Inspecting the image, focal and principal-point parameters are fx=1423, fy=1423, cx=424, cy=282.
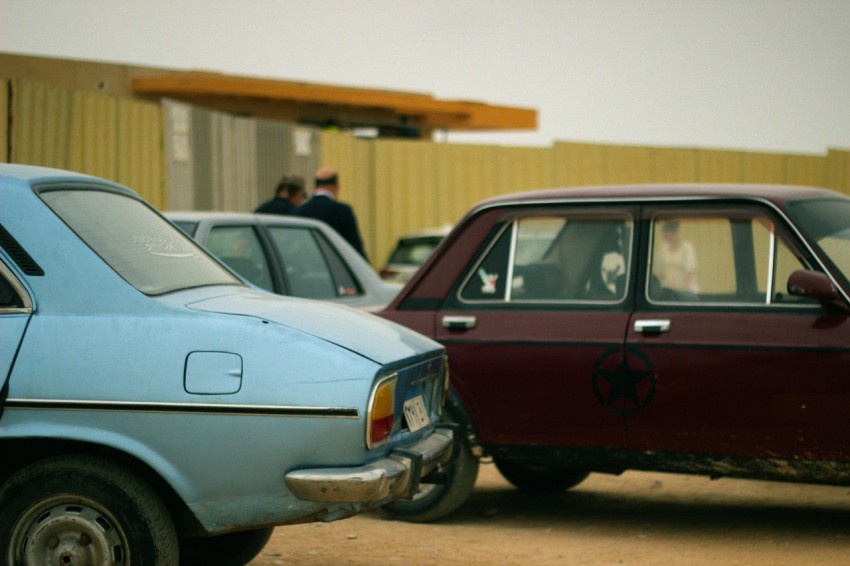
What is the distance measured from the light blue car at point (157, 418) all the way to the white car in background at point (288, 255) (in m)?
4.29

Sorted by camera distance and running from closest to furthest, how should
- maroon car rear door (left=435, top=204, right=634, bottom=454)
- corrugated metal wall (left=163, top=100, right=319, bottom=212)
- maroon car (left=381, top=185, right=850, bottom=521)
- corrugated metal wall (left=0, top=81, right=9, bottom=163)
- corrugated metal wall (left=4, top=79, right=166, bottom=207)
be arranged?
maroon car (left=381, top=185, right=850, bottom=521) < maroon car rear door (left=435, top=204, right=634, bottom=454) < corrugated metal wall (left=0, top=81, right=9, bottom=163) < corrugated metal wall (left=4, top=79, right=166, bottom=207) < corrugated metal wall (left=163, top=100, right=319, bottom=212)

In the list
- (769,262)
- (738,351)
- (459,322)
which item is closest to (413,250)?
(459,322)

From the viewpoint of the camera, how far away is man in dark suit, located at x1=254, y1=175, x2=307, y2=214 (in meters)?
13.8

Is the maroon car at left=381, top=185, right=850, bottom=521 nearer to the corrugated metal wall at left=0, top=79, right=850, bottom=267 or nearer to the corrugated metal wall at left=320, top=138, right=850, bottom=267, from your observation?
the corrugated metal wall at left=0, top=79, right=850, bottom=267

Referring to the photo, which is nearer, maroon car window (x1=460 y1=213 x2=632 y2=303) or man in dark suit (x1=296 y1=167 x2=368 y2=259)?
maroon car window (x1=460 y1=213 x2=632 y2=303)

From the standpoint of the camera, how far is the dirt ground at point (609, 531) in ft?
21.5

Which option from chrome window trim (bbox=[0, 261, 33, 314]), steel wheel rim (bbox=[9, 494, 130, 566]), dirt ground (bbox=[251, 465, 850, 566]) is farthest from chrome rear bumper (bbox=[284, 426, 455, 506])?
dirt ground (bbox=[251, 465, 850, 566])

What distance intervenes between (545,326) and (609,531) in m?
1.11

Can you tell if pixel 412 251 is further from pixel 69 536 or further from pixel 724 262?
pixel 69 536

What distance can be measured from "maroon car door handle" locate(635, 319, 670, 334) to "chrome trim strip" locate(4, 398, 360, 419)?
2.72 m

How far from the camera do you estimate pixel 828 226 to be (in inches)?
277

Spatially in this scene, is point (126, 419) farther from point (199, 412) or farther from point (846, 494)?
point (846, 494)

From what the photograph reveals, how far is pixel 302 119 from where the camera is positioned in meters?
31.2

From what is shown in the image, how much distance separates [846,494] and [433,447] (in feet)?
13.4
